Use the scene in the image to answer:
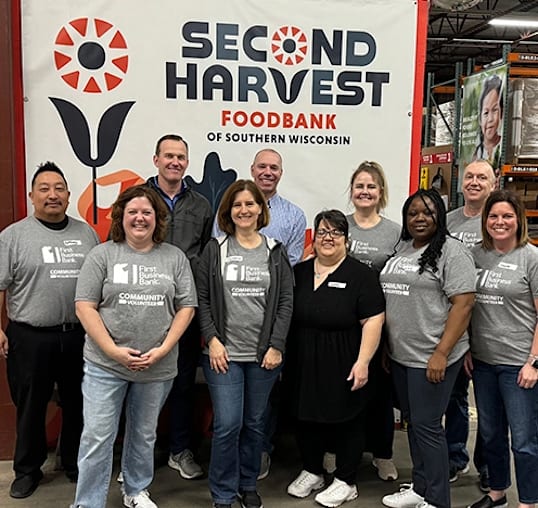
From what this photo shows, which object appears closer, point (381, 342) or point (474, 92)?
point (381, 342)

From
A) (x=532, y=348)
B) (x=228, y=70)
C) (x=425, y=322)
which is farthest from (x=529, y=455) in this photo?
(x=228, y=70)

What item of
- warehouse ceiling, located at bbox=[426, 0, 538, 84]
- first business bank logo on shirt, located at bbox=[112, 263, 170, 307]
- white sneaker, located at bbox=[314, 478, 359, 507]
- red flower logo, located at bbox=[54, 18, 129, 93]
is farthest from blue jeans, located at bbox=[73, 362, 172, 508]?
warehouse ceiling, located at bbox=[426, 0, 538, 84]

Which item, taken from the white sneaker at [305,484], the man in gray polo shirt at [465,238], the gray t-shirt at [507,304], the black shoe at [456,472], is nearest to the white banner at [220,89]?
the man in gray polo shirt at [465,238]

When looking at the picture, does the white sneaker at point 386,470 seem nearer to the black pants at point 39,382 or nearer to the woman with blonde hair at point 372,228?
the woman with blonde hair at point 372,228

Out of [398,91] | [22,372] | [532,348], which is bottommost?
[22,372]

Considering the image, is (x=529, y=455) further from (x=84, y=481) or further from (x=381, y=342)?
(x=84, y=481)

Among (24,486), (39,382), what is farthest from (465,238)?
(24,486)

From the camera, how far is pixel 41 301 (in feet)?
8.90

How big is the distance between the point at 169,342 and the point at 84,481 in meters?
0.66

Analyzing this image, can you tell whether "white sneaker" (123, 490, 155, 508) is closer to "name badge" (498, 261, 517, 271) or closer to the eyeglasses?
the eyeglasses

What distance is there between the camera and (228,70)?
11.1ft

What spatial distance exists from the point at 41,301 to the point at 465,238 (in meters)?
1.93

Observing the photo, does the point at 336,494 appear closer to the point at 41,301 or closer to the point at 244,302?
the point at 244,302

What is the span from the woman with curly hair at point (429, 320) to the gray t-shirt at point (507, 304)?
0.39 ft
